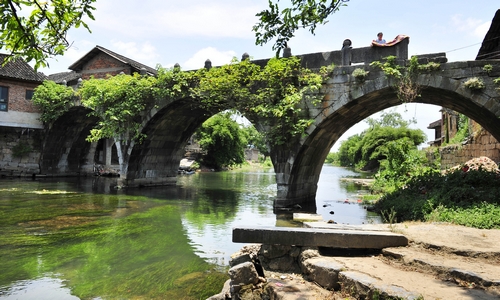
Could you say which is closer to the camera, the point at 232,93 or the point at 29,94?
the point at 232,93

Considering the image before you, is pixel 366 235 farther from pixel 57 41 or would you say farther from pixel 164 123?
pixel 164 123

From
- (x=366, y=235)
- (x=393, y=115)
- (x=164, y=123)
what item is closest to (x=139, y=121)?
(x=164, y=123)

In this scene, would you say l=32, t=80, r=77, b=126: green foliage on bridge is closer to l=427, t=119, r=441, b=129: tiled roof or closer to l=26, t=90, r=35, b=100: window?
l=26, t=90, r=35, b=100: window

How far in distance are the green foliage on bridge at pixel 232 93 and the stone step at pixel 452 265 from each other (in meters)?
6.99

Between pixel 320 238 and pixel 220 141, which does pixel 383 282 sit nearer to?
pixel 320 238

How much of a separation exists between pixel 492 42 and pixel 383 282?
1668 centimetres

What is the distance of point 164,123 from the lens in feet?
55.0

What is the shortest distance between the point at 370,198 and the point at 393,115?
140 ft

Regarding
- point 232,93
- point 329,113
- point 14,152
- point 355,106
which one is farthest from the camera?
point 14,152

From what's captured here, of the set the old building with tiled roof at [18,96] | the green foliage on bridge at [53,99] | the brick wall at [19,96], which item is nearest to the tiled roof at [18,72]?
the old building with tiled roof at [18,96]

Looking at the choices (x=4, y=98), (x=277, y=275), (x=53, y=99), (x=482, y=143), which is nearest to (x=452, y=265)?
(x=277, y=275)

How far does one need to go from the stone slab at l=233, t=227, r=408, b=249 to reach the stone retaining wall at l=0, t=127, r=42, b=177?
21.4m

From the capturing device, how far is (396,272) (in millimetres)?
3615

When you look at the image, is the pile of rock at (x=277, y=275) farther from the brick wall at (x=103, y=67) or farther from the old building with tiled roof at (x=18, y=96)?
the brick wall at (x=103, y=67)
